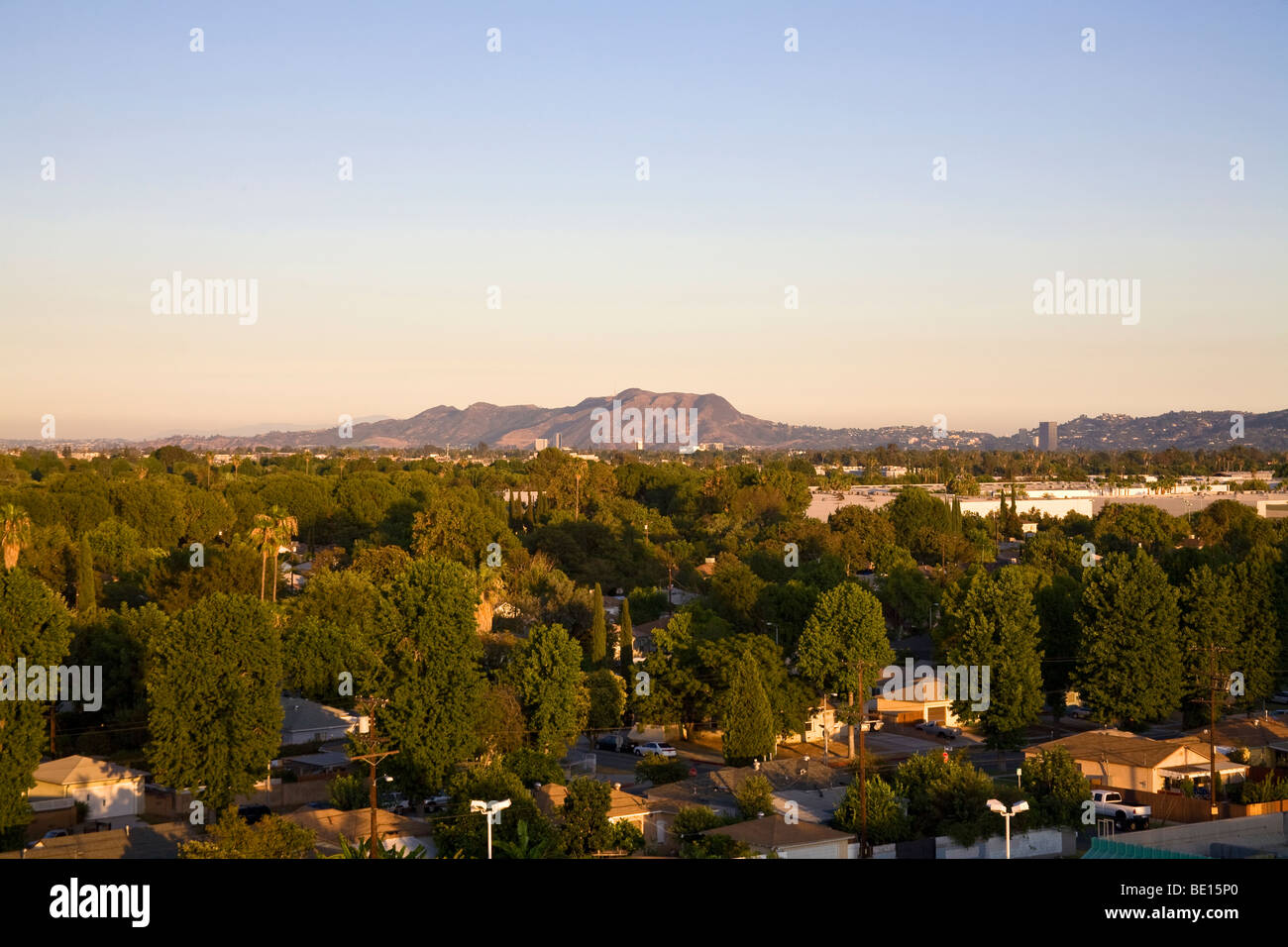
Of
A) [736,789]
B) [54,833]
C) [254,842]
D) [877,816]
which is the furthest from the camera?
[736,789]

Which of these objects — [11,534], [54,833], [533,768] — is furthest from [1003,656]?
[11,534]

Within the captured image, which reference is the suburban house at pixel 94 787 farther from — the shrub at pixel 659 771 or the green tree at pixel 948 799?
the green tree at pixel 948 799

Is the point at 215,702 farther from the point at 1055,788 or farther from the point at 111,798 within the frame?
the point at 1055,788

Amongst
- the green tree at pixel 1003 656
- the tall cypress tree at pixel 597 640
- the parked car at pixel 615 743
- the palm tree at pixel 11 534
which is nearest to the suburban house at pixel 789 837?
the green tree at pixel 1003 656

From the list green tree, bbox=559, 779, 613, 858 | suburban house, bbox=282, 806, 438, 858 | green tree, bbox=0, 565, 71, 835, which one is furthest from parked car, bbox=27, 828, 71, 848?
green tree, bbox=559, 779, 613, 858
